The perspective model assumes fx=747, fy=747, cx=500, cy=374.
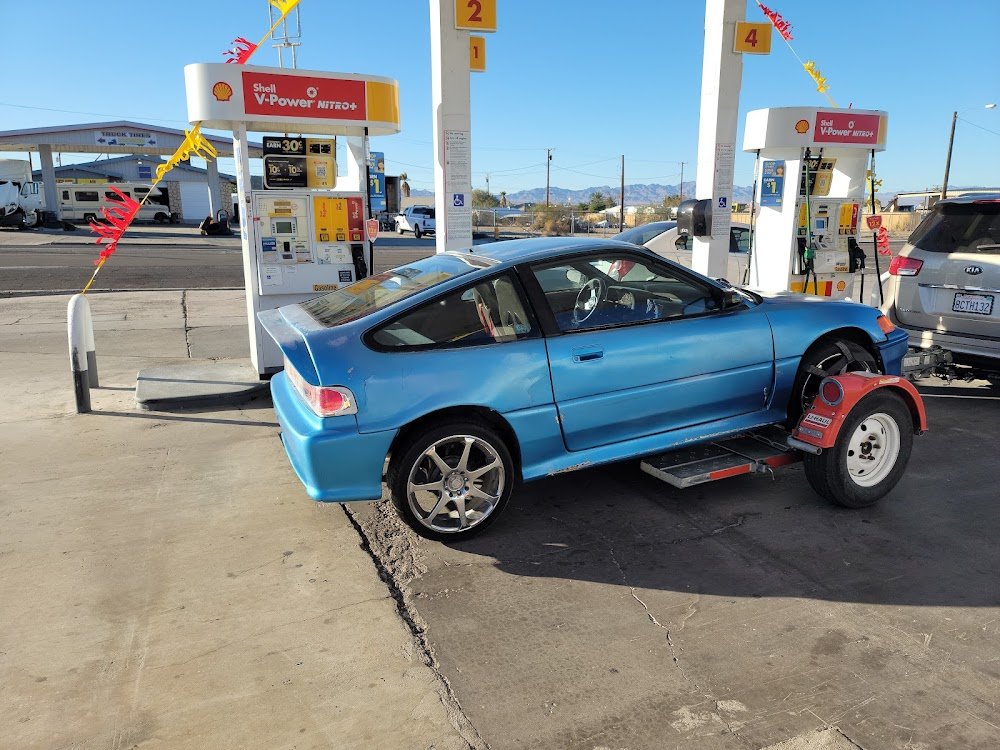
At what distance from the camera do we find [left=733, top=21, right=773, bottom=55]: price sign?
8.52 meters

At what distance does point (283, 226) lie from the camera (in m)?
7.75

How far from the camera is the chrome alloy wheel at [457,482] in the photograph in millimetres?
4055

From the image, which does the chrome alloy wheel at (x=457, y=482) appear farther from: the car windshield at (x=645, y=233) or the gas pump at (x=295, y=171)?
the car windshield at (x=645, y=233)

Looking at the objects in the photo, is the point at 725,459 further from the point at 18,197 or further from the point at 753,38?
the point at 18,197

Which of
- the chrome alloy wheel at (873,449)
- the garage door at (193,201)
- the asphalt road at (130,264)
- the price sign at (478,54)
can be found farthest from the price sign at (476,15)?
the garage door at (193,201)

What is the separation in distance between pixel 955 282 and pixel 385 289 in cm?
525

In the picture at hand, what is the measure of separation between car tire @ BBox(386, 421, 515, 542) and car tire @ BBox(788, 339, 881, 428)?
209 cm

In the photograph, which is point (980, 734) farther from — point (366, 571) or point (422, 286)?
point (422, 286)

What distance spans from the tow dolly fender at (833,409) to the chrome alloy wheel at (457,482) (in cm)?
188

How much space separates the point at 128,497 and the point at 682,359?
3709 millimetres

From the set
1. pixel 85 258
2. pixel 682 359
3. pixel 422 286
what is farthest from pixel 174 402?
pixel 85 258

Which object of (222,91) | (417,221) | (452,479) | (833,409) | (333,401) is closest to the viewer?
(333,401)

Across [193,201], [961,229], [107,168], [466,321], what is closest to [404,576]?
[466,321]

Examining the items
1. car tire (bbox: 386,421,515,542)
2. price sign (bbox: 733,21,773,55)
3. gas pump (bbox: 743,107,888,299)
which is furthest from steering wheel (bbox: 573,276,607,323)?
→ gas pump (bbox: 743,107,888,299)
